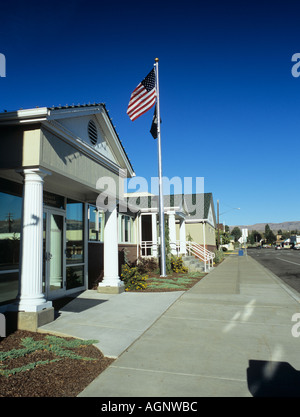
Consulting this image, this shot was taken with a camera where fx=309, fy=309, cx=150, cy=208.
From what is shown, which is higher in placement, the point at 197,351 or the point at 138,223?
the point at 138,223

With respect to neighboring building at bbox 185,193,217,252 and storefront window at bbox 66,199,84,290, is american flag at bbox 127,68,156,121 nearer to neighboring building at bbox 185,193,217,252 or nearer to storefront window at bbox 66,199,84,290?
storefront window at bbox 66,199,84,290

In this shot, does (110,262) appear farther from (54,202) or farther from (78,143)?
(78,143)

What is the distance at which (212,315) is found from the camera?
264 inches

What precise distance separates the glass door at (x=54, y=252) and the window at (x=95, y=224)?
1850 millimetres

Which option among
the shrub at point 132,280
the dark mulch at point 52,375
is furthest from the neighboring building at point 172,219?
the dark mulch at point 52,375

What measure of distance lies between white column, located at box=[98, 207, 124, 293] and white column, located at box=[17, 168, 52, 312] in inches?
141

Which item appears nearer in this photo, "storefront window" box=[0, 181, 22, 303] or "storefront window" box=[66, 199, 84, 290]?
"storefront window" box=[0, 181, 22, 303]

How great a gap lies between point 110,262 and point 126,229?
236 inches

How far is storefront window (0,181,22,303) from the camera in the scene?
635 centimetres

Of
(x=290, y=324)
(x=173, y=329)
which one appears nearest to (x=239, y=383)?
(x=173, y=329)

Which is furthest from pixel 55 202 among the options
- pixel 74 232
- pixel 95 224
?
pixel 95 224

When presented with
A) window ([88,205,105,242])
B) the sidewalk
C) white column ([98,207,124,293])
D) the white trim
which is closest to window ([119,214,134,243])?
window ([88,205,105,242])
